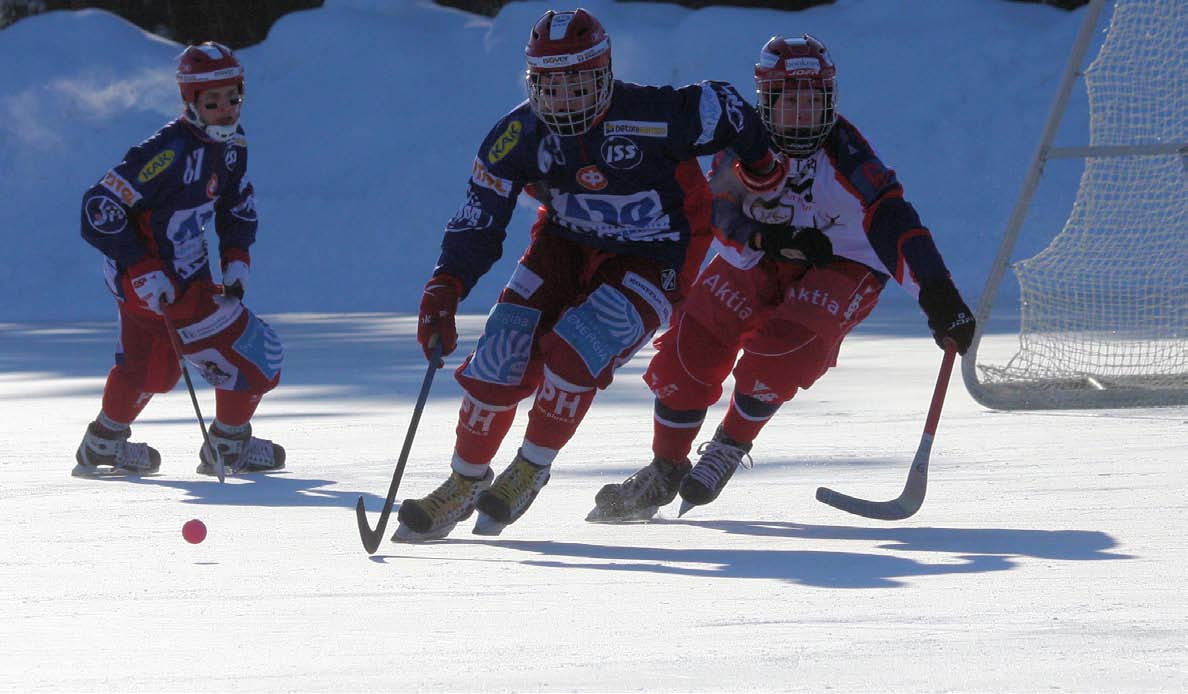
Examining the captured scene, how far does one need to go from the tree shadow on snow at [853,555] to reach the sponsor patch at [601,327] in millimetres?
426

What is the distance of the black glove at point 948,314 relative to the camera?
403 centimetres

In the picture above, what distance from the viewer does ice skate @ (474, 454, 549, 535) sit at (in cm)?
389

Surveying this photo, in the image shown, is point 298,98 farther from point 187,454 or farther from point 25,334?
point 187,454

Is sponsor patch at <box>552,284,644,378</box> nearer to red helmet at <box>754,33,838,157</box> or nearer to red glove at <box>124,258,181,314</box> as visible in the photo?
red helmet at <box>754,33,838,157</box>

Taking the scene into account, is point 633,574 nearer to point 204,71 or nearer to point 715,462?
point 715,462

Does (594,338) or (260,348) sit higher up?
(594,338)

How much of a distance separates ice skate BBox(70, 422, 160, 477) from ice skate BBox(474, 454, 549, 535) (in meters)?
1.81

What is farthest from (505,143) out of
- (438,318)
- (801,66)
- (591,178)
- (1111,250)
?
(1111,250)

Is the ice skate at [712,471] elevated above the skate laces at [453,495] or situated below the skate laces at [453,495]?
below

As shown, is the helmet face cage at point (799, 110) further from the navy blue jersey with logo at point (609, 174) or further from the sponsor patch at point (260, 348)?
the sponsor patch at point (260, 348)

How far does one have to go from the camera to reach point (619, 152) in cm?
404

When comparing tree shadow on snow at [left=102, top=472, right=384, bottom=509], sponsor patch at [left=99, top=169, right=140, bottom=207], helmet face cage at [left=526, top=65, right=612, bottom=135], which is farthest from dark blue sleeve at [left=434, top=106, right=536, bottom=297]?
sponsor patch at [left=99, top=169, right=140, bottom=207]

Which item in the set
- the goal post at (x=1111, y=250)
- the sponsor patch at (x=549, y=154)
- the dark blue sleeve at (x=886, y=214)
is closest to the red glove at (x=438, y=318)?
the sponsor patch at (x=549, y=154)

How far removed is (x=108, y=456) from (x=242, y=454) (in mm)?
406
